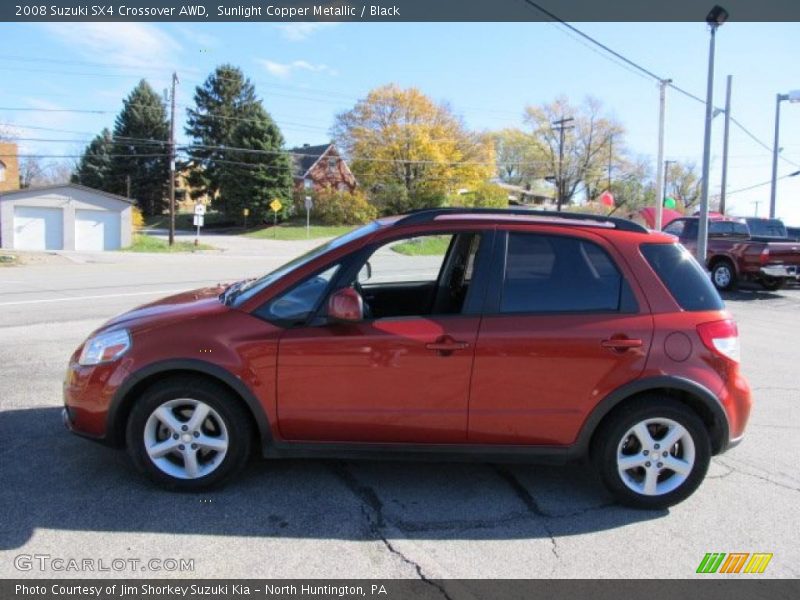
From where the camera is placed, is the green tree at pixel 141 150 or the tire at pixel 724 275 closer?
the tire at pixel 724 275

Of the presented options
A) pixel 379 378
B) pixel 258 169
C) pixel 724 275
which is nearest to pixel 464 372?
pixel 379 378

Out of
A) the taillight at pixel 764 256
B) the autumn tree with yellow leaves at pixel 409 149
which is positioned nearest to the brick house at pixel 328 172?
the autumn tree with yellow leaves at pixel 409 149

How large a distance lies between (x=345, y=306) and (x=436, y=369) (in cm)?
62

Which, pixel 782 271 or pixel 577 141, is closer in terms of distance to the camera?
pixel 782 271

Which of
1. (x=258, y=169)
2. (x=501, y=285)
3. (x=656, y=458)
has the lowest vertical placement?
(x=656, y=458)

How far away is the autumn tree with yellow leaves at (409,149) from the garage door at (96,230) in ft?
91.4

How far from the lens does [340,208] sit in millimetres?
57375

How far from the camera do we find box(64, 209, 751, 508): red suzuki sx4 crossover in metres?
3.50

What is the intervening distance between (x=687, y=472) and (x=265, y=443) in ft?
7.98

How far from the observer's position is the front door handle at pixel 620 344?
11.5ft

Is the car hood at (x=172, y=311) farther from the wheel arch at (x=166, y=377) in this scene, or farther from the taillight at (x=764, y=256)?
the taillight at (x=764, y=256)

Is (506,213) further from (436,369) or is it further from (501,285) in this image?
(436,369)

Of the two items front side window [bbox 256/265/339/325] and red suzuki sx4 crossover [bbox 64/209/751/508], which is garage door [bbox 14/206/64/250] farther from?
front side window [bbox 256/265/339/325]
